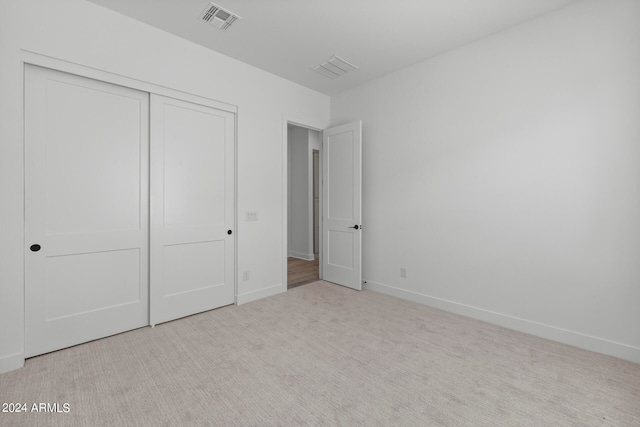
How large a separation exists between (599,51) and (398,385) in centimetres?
308

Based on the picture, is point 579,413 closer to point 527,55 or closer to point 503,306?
point 503,306

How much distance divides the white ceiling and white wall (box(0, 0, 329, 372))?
0.67 feet

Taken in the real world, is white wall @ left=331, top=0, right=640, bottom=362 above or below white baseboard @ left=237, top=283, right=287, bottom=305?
above

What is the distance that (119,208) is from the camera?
2.72m

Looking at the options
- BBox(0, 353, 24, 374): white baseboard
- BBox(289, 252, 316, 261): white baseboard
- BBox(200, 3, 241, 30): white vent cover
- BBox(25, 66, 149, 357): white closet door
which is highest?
BBox(200, 3, 241, 30): white vent cover

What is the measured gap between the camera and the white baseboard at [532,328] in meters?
2.34

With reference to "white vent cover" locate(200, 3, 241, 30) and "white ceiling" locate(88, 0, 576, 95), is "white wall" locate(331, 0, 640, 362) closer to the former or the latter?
"white ceiling" locate(88, 0, 576, 95)

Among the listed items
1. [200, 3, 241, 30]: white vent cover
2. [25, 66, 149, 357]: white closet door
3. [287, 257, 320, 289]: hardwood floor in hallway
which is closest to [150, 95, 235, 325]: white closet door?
[25, 66, 149, 357]: white closet door

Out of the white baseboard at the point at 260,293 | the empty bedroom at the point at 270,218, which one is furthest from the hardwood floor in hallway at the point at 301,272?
the empty bedroom at the point at 270,218

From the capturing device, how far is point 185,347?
250 centimetres

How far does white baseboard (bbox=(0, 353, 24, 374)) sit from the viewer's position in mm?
2098

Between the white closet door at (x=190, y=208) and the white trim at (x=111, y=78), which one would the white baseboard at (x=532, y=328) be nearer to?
the white closet door at (x=190, y=208)

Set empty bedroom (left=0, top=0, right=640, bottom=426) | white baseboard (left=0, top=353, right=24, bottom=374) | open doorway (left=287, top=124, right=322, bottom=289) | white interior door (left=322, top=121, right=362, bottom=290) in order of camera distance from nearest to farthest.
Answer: empty bedroom (left=0, top=0, right=640, bottom=426), white baseboard (left=0, top=353, right=24, bottom=374), white interior door (left=322, top=121, right=362, bottom=290), open doorway (left=287, top=124, right=322, bottom=289)

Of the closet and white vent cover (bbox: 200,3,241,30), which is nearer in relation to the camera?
the closet
